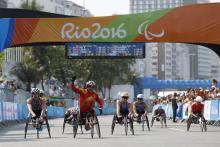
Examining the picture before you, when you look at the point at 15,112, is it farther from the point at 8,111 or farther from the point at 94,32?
the point at 94,32

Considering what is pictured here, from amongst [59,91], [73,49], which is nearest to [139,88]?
[59,91]

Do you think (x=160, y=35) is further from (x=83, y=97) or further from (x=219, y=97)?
(x=83, y=97)

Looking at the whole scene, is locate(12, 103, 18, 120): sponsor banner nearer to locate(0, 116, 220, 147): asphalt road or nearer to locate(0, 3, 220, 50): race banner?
locate(0, 3, 220, 50): race banner

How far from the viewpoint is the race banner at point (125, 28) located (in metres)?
37.5

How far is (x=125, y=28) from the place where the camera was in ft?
127

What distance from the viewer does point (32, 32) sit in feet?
127

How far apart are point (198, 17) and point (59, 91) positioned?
51.3 m

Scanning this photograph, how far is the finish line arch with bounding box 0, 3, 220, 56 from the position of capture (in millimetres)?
37469

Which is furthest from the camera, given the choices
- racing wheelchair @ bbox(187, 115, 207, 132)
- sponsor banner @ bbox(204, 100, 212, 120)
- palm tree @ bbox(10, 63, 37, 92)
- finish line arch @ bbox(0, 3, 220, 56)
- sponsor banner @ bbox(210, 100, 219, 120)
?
palm tree @ bbox(10, 63, 37, 92)

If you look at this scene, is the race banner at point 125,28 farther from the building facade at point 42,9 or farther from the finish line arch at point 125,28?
the building facade at point 42,9

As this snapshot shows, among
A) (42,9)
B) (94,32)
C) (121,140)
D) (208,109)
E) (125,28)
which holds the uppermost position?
(42,9)

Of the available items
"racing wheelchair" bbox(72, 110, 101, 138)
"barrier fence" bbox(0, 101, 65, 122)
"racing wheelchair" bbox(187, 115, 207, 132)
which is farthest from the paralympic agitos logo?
"racing wheelchair" bbox(72, 110, 101, 138)

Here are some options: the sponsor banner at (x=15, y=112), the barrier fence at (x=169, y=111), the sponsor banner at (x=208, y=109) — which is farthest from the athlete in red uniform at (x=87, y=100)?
the sponsor banner at (x=15, y=112)

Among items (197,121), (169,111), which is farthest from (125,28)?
(197,121)
